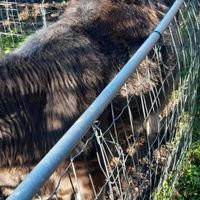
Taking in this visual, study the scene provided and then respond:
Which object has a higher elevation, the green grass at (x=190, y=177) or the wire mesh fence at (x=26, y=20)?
the wire mesh fence at (x=26, y=20)

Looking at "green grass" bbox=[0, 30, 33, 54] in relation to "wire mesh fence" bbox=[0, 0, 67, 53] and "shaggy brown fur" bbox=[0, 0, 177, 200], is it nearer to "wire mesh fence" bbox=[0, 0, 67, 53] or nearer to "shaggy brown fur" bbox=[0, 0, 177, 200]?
"wire mesh fence" bbox=[0, 0, 67, 53]

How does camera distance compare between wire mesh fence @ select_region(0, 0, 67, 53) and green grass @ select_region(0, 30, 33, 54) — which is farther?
wire mesh fence @ select_region(0, 0, 67, 53)

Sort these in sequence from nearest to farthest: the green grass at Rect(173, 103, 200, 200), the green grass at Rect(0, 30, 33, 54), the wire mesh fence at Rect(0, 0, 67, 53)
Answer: the green grass at Rect(173, 103, 200, 200), the green grass at Rect(0, 30, 33, 54), the wire mesh fence at Rect(0, 0, 67, 53)

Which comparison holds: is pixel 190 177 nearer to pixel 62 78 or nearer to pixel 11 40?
pixel 62 78

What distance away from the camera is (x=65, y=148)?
3.01 ft

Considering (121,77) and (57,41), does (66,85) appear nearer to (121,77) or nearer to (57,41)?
(57,41)

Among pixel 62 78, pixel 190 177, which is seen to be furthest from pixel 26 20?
pixel 190 177

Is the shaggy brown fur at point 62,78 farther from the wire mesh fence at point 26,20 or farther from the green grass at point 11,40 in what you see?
the wire mesh fence at point 26,20

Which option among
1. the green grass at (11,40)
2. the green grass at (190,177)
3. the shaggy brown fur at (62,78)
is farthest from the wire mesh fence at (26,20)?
the green grass at (190,177)

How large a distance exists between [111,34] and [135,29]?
32 centimetres

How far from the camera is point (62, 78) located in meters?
2.27

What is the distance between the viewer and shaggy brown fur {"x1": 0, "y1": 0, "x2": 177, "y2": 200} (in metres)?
2.01

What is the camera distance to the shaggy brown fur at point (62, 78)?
6.58ft

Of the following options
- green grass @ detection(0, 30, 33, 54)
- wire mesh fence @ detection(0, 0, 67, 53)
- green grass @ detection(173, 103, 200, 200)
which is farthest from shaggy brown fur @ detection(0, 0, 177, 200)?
wire mesh fence @ detection(0, 0, 67, 53)
